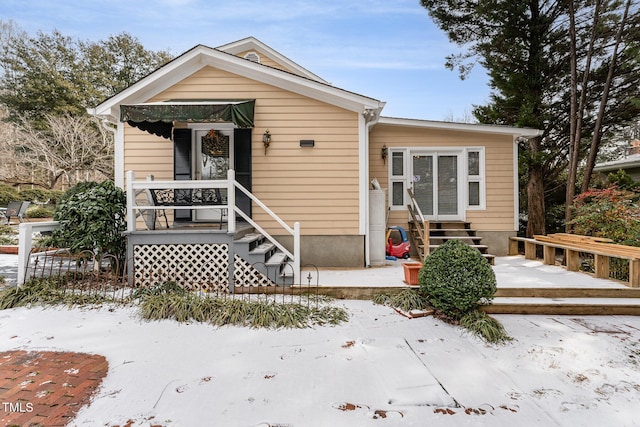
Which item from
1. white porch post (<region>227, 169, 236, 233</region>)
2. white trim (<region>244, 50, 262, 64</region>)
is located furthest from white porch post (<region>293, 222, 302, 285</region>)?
white trim (<region>244, 50, 262, 64</region>)

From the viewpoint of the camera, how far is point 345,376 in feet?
9.78

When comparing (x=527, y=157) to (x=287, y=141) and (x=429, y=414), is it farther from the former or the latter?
(x=429, y=414)

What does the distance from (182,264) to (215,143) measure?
Result: 2751 mm

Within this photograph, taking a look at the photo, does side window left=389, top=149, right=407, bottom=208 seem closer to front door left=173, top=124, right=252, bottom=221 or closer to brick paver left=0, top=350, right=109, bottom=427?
front door left=173, top=124, right=252, bottom=221

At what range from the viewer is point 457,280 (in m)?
4.10

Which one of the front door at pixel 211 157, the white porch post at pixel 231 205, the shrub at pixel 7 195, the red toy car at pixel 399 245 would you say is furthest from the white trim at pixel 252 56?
the shrub at pixel 7 195

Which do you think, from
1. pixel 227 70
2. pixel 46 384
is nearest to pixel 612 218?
pixel 227 70

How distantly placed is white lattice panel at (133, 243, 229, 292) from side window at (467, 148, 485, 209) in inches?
246

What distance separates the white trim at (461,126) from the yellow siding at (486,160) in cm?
18

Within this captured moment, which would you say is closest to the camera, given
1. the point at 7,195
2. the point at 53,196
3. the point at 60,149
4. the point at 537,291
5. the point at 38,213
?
the point at 537,291

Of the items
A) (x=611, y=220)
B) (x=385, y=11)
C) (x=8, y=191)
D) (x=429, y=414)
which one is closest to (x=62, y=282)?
(x=429, y=414)

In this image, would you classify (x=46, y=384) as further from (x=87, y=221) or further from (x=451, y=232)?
(x=451, y=232)

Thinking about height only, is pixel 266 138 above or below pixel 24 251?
above

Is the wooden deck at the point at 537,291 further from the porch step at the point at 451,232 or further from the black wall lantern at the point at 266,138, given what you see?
the black wall lantern at the point at 266,138
